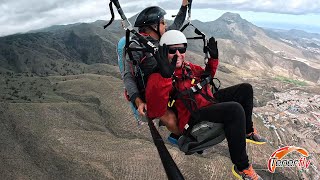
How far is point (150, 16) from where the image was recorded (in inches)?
339

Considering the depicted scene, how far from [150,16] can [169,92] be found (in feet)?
7.10

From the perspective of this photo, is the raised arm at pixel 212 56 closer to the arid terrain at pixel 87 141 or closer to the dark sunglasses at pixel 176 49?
the dark sunglasses at pixel 176 49

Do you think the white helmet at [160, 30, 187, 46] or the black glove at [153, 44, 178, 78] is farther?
the white helmet at [160, 30, 187, 46]

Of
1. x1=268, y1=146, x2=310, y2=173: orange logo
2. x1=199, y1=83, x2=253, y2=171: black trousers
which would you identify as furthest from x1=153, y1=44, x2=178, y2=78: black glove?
x1=268, y1=146, x2=310, y2=173: orange logo

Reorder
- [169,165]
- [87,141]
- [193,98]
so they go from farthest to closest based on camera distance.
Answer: [87,141]
[193,98]
[169,165]

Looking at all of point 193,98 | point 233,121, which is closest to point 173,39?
point 193,98

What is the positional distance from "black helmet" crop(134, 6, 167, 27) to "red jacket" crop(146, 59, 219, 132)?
1407 millimetres

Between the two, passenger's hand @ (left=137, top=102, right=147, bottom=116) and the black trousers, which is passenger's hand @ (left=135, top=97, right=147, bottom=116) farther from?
the black trousers

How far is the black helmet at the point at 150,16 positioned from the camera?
8578 mm

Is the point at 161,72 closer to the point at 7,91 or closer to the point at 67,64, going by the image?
the point at 7,91

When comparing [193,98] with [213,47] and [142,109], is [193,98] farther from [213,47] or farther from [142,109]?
[213,47]

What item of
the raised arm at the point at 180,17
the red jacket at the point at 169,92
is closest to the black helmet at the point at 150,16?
the raised arm at the point at 180,17

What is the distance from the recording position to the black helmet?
8578mm

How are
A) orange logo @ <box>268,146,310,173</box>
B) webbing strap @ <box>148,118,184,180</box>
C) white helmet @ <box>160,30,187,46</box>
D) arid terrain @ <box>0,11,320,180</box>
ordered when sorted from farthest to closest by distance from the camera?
orange logo @ <box>268,146,310,173</box> → arid terrain @ <box>0,11,320,180</box> → white helmet @ <box>160,30,187,46</box> → webbing strap @ <box>148,118,184,180</box>
